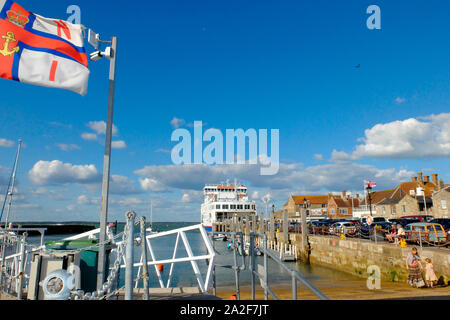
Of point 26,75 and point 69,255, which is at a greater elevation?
point 26,75

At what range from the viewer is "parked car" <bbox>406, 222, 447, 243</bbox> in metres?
19.0

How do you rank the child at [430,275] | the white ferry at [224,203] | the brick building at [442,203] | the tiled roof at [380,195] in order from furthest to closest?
the white ferry at [224,203]
the tiled roof at [380,195]
the brick building at [442,203]
the child at [430,275]

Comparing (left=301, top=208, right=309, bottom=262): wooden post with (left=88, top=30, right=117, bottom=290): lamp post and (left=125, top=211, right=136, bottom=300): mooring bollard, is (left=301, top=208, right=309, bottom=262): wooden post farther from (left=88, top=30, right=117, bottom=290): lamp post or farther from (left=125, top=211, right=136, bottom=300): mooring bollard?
(left=125, top=211, right=136, bottom=300): mooring bollard

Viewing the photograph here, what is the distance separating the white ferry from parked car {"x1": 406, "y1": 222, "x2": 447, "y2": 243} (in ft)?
198

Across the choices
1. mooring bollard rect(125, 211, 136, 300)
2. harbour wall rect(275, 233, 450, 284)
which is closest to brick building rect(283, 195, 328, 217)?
harbour wall rect(275, 233, 450, 284)

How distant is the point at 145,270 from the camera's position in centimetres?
529

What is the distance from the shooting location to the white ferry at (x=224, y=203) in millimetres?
84125

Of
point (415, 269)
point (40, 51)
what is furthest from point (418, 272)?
point (40, 51)

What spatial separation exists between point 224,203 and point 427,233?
67.1 meters

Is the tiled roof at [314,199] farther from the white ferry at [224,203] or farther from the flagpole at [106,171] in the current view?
the flagpole at [106,171]

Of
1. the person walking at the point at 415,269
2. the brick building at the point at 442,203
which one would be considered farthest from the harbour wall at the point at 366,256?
the brick building at the point at 442,203
